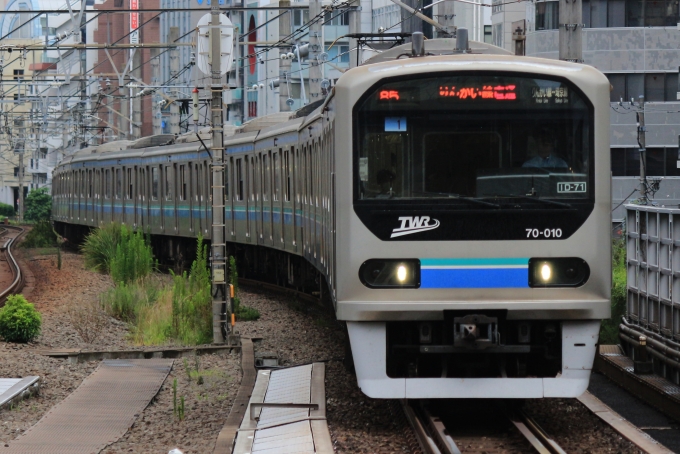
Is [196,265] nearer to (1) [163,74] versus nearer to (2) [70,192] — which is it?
(2) [70,192]

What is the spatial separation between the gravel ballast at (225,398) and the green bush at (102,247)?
7.68 meters

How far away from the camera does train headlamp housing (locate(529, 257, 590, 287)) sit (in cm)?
825

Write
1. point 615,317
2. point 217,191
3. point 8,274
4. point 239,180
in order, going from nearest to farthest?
point 217,191, point 615,317, point 239,180, point 8,274

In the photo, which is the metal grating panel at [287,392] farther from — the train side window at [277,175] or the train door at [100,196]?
the train door at [100,196]

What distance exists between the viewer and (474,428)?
8.61 m

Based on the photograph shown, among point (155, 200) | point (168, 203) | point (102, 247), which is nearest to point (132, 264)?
point (102, 247)

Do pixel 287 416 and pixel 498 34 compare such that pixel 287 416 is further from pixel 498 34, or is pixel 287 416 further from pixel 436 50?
pixel 498 34

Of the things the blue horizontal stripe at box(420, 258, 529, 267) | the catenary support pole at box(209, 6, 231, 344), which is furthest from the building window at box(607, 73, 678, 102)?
the blue horizontal stripe at box(420, 258, 529, 267)

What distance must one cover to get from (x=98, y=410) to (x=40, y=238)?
29.3 m

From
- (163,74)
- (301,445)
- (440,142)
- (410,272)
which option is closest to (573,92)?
→ (440,142)

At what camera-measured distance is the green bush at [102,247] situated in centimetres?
2516

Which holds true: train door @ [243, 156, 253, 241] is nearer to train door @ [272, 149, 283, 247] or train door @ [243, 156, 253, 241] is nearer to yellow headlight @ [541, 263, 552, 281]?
train door @ [272, 149, 283, 247]

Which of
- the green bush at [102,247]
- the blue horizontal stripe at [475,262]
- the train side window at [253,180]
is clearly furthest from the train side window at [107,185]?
the blue horizontal stripe at [475,262]

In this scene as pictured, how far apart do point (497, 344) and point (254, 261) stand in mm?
14481
